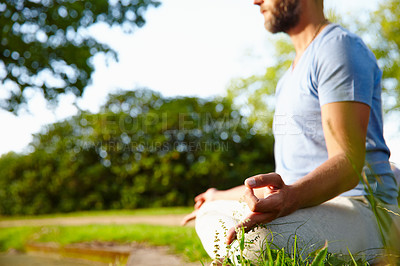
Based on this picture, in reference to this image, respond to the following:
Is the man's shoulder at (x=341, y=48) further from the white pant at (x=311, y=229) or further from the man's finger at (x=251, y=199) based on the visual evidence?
the man's finger at (x=251, y=199)

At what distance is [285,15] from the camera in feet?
6.39

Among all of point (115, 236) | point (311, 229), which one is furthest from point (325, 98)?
point (115, 236)

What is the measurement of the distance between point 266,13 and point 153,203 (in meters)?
9.62

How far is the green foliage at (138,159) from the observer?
35.1 feet

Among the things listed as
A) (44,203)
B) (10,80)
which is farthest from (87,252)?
(44,203)

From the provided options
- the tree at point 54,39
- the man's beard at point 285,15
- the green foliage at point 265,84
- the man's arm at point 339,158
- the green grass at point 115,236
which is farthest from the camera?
the green foliage at point 265,84

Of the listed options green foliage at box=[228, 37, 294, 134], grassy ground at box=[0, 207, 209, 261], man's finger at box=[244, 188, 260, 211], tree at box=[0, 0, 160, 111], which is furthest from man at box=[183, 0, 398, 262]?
green foliage at box=[228, 37, 294, 134]

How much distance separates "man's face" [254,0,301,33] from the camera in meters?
1.91

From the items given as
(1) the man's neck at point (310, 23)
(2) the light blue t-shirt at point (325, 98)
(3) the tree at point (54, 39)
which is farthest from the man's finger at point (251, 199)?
(3) the tree at point (54, 39)

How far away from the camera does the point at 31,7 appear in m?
9.12

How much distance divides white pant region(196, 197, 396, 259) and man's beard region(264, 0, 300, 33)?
0.96m

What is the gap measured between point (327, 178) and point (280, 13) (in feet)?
3.38

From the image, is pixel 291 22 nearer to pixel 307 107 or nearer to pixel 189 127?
pixel 307 107

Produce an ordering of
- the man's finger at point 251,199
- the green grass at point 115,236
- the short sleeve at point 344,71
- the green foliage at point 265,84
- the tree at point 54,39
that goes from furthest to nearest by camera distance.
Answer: the green foliage at point 265,84 → the tree at point 54,39 → the green grass at point 115,236 → the short sleeve at point 344,71 → the man's finger at point 251,199
